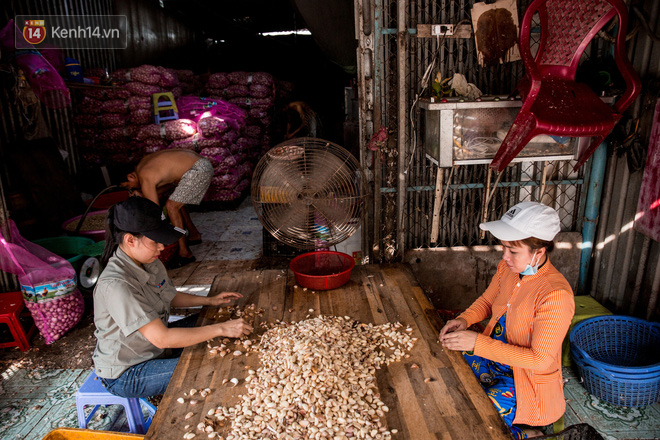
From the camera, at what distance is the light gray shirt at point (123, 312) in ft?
7.00

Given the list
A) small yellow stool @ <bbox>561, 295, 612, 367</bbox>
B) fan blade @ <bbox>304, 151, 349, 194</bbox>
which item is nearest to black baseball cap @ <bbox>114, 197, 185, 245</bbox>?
fan blade @ <bbox>304, 151, 349, 194</bbox>

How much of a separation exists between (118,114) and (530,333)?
6439 mm

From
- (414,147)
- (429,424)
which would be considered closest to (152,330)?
(429,424)

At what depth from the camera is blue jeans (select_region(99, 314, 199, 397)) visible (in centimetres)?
229

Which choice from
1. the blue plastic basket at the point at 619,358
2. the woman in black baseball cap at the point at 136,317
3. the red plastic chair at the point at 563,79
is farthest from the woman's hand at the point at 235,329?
the blue plastic basket at the point at 619,358

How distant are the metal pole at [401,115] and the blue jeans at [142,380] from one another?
1.92m

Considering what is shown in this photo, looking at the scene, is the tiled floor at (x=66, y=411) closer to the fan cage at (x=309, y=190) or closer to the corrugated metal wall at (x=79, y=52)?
the corrugated metal wall at (x=79, y=52)

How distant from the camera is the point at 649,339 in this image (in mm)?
2965

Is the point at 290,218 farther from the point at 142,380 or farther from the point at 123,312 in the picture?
the point at 142,380

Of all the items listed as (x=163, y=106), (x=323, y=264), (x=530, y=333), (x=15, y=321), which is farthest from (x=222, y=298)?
(x=163, y=106)

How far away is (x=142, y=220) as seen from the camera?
2.17 metres

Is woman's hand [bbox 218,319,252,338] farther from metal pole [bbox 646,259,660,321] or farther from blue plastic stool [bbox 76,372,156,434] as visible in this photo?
metal pole [bbox 646,259,660,321]

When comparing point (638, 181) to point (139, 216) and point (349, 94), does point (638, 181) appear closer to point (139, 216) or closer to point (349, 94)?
Answer: point (139, 216)

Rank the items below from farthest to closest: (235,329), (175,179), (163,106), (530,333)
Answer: (163,106), (175,179), (235,329), (530,333)
